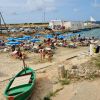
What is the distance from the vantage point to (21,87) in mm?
14156

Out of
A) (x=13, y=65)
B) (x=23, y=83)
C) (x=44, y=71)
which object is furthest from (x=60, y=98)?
(x=13, y=65)

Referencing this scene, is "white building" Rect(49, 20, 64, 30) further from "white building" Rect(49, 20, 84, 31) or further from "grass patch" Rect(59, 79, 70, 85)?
"grass patch" Rect(59, 79, 70, 85)

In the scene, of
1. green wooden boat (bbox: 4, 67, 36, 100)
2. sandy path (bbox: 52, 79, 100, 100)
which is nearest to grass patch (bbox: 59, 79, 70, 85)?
sandy path (bbox: 52, 79, 100, 100)

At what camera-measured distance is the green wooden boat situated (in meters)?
12.8

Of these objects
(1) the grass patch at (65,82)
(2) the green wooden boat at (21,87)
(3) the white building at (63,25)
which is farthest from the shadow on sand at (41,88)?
(3) the white building at (63,25)

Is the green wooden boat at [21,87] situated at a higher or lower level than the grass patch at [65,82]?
higher

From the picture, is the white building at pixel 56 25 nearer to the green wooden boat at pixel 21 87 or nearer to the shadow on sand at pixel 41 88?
the shadow on sand at pixel 41 88

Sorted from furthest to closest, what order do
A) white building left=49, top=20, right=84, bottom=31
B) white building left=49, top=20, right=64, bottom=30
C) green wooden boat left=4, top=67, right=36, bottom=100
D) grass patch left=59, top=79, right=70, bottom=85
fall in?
white building left=49, top=20, right=84, bottom=31
white building left=49, top=20, right=64, bottom=30
grass patch left=59, top=79, right=70, bottom=85
green wooden boat left=4, top=67, right=36, bottom=100

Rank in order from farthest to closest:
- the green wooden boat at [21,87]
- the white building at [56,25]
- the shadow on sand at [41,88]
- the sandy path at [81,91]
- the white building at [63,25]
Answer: the white building at [63,25], the white building at [56,25], the shadow on sand at [41,88], the sandy path at [81,91], the green wooden boat at [21,87]

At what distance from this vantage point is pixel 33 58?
25.5 meters

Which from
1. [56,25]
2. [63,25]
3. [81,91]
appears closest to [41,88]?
[81,91]

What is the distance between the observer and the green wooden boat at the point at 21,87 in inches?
504

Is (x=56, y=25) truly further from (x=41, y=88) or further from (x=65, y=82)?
(x=65, y=82)

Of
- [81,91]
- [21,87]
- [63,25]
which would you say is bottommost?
[63,25]
